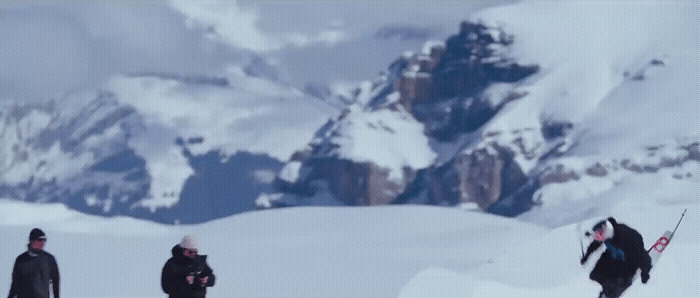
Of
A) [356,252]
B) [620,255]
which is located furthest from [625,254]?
[356,252]

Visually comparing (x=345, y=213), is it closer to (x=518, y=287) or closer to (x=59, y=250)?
(x=59, y=250)

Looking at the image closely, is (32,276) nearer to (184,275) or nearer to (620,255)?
(184,275)

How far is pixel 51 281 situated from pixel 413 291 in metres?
10.9

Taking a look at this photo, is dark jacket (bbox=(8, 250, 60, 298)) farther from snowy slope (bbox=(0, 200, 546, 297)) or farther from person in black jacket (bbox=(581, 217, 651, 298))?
snowy slope (bbox=(0, 200, 546, 297))

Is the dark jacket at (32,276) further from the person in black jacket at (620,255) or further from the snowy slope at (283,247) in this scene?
the snowy slope at (283,247)

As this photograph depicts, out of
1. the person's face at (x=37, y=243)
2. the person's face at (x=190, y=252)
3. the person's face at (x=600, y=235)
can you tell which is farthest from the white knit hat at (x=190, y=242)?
the person's face at (x=600, y=235)

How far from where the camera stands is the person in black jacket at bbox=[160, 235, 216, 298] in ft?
48.0

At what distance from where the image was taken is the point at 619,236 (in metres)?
15.5

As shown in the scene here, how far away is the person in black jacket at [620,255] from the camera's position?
1549 cm

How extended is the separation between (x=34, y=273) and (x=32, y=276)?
47 mm

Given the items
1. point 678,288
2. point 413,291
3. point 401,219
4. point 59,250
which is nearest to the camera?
point 678,288

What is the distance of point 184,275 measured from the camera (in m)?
14.6

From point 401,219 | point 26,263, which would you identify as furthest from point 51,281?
point 401,219

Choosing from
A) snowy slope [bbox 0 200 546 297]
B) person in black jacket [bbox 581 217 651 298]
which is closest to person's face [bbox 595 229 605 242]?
person in black jacket [bbox 581 217 651 298]
